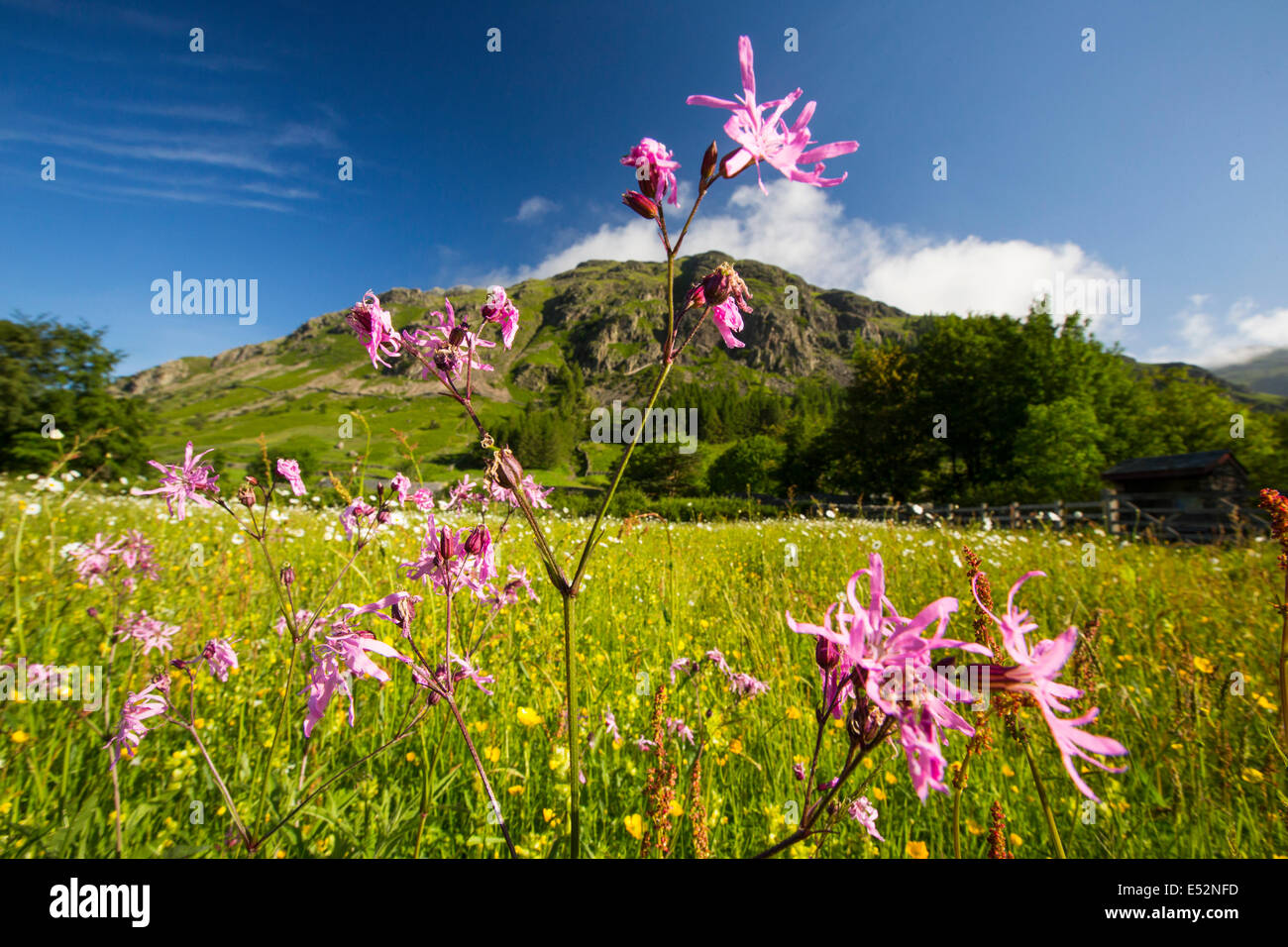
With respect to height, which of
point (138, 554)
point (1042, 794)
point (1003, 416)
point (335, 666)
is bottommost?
point (1042, 794)

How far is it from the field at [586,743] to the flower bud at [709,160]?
1.32 m

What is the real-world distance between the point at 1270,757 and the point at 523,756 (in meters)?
3.44

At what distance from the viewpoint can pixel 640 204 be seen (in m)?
1.14

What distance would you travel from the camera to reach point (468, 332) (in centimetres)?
137

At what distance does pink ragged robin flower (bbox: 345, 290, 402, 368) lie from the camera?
1.30 m

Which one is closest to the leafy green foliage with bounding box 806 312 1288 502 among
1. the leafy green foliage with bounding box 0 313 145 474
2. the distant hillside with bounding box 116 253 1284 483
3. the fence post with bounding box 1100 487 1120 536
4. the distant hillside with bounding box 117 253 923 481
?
the fence post with bounding box 1100 487 1120 536

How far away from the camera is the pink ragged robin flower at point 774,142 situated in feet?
3.14

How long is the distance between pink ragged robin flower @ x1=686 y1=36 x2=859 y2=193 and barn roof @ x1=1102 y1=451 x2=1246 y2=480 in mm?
30971

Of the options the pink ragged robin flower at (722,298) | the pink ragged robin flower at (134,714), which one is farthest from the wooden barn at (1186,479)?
the pink ragged robin flower at (134,714)

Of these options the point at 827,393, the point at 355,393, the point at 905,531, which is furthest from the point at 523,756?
the point at 355,393

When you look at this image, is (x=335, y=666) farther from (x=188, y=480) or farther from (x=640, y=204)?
(x=188, y=480)

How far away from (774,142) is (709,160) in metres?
0.16

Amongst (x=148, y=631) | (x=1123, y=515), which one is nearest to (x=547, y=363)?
(x=1123, y=515)
